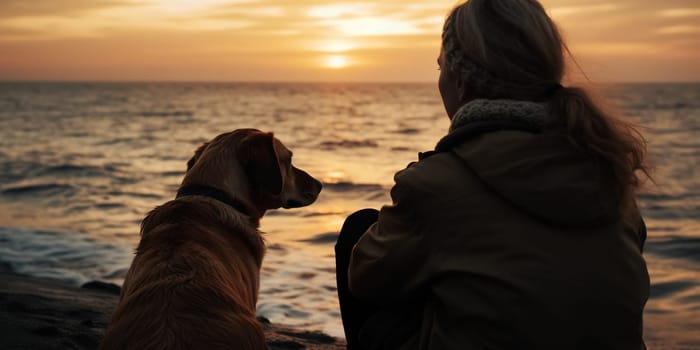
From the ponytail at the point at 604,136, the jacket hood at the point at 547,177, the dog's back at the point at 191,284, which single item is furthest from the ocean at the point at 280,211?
the dog's back at the point at 191,284

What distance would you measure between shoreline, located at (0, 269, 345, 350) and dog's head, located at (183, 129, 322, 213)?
1.79 m

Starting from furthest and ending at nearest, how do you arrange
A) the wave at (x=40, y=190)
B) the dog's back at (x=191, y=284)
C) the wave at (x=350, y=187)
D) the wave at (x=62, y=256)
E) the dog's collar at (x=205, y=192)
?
the wave at (x=350, y=187) → the wave at (x=40, y=190) → the wave at (x=62, y=256) → the dog's collar at (x=205, y=192) → the dog's back at (x=191, y=284)

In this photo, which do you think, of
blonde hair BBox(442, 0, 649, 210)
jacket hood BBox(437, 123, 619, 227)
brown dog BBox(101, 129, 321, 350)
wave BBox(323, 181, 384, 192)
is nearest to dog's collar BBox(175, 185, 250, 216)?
brown dog BBox(101, 129, 321, 350)

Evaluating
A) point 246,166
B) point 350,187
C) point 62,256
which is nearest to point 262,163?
point 246,166

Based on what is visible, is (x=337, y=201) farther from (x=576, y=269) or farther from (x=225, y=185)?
(x=576, y=269)

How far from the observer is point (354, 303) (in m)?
3.39

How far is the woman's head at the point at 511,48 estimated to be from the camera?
2639mm

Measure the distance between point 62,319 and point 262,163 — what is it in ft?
8.80

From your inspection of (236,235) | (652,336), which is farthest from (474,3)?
(652,336)

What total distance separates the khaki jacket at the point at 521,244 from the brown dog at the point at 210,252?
3.38ft

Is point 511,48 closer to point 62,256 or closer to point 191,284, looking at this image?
point 191,284

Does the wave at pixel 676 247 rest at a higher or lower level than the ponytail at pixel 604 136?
lower

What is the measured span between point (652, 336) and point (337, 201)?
28.9 ft

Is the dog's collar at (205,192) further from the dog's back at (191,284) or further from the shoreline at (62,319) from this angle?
the shoreline at (62,319)
